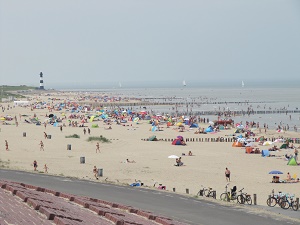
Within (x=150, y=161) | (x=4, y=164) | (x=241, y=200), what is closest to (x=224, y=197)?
(x=241, y=200)

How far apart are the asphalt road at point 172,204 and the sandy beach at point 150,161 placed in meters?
3.78

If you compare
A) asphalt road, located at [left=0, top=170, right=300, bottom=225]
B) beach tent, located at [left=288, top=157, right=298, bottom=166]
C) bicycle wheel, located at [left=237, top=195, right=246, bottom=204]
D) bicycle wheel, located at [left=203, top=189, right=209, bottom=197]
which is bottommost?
beach tent, located at [left=288, top=157, right=298, bottom=166]

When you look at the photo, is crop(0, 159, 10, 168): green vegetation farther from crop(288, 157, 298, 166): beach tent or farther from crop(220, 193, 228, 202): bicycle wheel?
crop(288, 157, 298, 166): beach tent

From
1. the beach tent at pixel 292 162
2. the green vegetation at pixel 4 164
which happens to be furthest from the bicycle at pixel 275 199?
the beach tent at pixel 292 162

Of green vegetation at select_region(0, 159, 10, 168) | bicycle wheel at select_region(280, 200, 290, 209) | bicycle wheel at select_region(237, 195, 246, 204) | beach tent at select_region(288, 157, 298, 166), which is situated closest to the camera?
bicycle wheel at select_region(280, 200, 290, 209)

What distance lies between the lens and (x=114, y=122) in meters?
93.3

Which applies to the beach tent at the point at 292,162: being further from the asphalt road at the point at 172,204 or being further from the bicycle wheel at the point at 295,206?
the bicycle wheel at the point at 295,206

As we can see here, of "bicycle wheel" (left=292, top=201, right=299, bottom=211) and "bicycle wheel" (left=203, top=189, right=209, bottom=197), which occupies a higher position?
"bicycle wheel" (left=292, top=201, right=299, bottom=211)

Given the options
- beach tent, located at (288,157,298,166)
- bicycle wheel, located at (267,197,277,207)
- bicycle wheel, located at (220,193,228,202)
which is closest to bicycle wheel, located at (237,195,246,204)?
bicycle wheel, located at (220,193,228,202)

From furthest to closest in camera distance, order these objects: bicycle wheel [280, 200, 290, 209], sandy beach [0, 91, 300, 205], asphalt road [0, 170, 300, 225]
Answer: sandy beach [0, 91, 300, 205] → bicycle wheel [280, 200, 290, 209] → asphalt road [0, 170, 300, 225]

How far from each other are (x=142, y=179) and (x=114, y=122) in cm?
5509

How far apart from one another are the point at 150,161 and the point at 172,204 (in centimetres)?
2258

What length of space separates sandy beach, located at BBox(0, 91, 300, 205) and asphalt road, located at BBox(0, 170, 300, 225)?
378cm

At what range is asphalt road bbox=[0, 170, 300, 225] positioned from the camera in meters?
22.8
